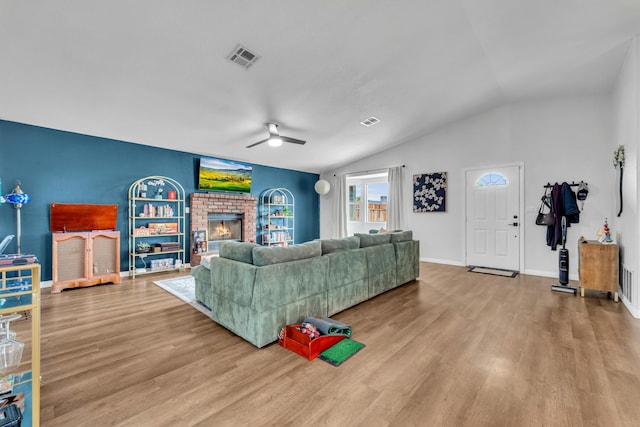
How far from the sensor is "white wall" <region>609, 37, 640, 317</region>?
3203mm

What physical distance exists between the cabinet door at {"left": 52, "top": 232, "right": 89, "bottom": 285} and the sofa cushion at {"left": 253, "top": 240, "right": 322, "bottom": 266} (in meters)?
3.64

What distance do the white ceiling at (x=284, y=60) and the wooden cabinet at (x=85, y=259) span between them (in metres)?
1.72

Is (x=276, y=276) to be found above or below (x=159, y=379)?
above

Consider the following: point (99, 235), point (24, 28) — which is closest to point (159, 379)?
point (24, 28)

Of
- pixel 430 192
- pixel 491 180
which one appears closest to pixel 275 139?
pixel 430 192

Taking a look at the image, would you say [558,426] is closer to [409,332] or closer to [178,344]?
[409,332]

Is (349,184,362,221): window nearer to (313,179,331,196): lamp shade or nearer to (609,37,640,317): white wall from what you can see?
(313,179,331,196): lamp shade

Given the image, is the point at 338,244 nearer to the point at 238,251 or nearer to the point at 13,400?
the point at 238,251

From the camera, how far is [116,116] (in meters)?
4.16

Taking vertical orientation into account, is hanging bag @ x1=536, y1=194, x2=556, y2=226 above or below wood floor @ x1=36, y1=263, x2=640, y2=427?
above

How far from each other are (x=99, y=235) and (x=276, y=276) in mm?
3795

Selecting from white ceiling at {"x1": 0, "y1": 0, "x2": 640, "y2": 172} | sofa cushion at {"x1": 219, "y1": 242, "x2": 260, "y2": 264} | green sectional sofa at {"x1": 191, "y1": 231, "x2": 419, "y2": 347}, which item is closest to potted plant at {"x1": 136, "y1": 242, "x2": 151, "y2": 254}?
white ceiling at {"x1": 0, "y1": 0, "x2": 640, "y2": 172}

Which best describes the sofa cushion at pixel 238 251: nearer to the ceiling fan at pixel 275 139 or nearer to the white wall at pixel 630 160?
the ceiling fan at pixel 275 139

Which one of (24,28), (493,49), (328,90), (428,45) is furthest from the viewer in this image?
(328,90)
